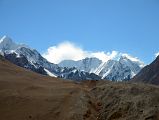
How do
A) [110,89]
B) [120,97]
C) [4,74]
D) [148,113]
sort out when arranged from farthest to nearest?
[4,74]
[110,89]
[120,97]
[148,113]

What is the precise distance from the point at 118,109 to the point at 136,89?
111 inches

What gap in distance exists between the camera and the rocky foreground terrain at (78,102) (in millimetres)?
25391

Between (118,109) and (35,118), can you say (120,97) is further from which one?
(35,118)

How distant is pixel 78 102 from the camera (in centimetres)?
2744

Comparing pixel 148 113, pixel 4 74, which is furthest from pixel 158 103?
pixel 4 74

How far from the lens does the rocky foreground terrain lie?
25391 mm

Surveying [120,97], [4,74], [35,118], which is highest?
[4,74]

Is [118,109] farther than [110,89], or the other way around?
[110,89]

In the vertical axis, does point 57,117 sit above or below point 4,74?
below

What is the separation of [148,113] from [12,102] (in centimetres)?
1003

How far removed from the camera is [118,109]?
84.4ft

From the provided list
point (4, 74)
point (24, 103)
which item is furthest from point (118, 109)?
point (4, 74)

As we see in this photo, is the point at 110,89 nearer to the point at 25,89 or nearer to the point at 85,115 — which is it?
the point at 85,115

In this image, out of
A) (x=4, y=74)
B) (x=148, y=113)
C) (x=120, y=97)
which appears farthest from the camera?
(x=4, y=74)
